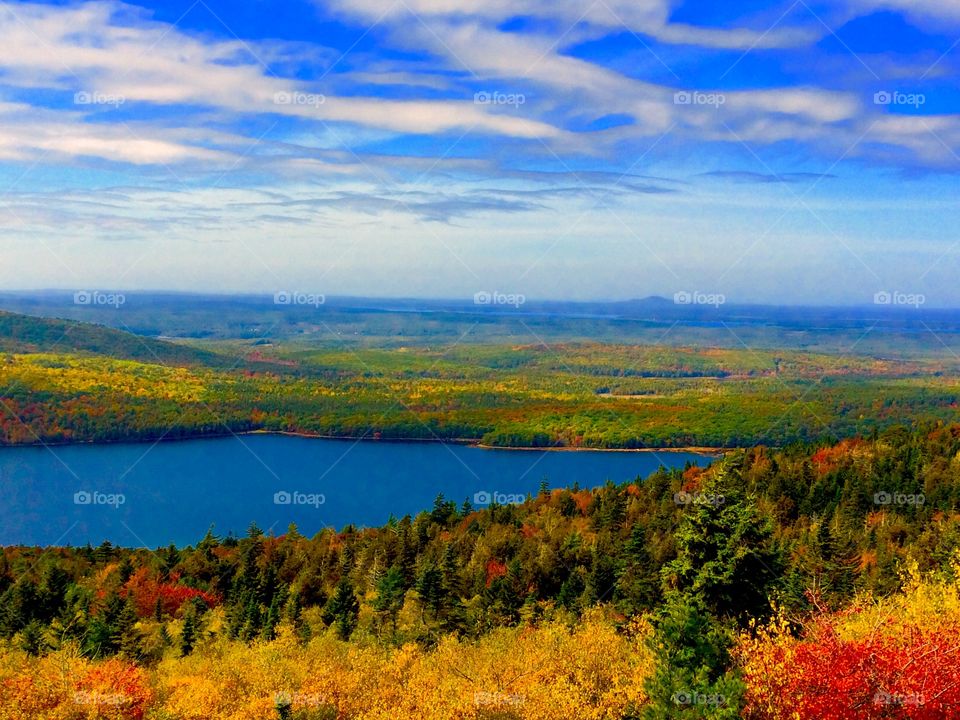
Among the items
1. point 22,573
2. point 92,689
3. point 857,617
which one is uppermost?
point 857,617

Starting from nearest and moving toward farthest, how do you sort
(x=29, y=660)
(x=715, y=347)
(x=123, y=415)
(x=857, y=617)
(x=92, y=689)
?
(x=857, y=617) → (x=92, y=689) → (x=29, y=660) → (x=123, y=415) → (x=715, y=347)

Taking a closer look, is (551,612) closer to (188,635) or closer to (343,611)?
(343,611)

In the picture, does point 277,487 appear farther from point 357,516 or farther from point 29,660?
point 29,660

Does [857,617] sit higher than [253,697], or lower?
higher

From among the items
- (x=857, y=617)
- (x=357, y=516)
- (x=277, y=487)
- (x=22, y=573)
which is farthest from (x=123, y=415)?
(x=857, y=617)

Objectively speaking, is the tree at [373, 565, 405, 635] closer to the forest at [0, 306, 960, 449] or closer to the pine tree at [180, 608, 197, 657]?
the pine tree at [180, 608, 197, 657]
